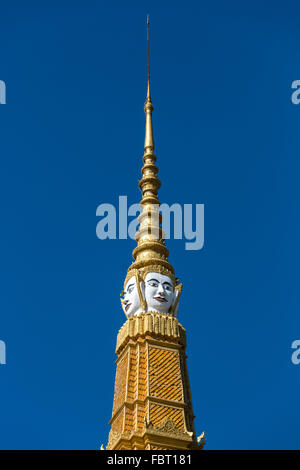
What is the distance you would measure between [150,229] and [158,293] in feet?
17.1

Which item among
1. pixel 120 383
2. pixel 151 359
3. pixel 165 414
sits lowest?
pixel 165 414

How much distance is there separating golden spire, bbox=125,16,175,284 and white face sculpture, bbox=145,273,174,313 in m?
0.59

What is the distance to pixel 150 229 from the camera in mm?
49219

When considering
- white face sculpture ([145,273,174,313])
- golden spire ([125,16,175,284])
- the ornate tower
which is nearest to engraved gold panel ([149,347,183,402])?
the ornate tower

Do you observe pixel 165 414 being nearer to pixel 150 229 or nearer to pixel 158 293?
pixel 158 293

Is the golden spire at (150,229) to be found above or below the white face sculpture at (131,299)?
above

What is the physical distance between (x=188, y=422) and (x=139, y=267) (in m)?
9.99

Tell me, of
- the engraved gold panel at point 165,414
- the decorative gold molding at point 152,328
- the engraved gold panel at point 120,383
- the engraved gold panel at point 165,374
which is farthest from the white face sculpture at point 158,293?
the engraved gold panel at point 165,414

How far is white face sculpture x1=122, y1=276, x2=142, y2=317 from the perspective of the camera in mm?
45281

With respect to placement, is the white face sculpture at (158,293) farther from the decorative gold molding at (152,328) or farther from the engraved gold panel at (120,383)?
the engraved gold panel at (120,383)

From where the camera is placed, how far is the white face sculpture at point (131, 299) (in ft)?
149

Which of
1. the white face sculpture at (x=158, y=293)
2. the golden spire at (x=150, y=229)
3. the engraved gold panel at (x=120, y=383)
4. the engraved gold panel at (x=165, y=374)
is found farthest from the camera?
the golden spire at (x=150, y=229)

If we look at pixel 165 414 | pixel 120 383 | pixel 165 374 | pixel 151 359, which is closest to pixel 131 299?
pixel 151 359
